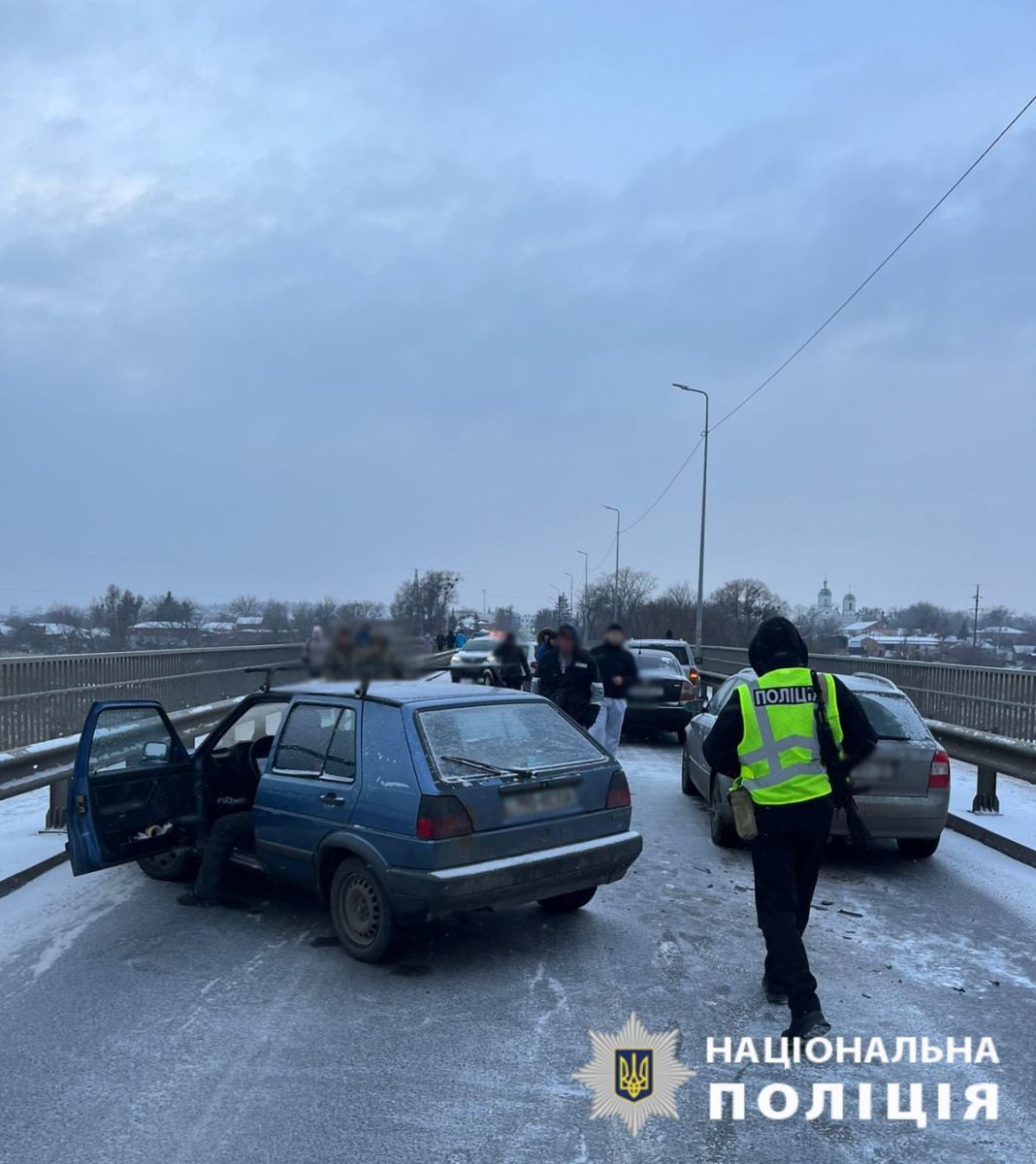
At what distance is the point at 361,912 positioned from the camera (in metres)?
5.51

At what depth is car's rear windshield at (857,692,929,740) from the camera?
7.82 m

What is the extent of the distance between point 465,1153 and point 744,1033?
5.14 feet

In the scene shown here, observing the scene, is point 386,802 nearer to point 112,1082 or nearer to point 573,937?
point 573,937

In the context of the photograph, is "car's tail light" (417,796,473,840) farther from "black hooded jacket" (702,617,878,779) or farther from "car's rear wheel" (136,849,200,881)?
"car's rear wheel" (136,849,200,881)

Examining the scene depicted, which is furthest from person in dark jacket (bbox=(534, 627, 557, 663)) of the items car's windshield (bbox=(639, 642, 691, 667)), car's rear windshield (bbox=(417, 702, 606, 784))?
car's rear windshield (bbox=(417, 702, 606, 784))

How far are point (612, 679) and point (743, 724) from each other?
20.1ft

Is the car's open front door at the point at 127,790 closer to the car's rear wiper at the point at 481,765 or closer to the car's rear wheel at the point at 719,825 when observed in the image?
the car's rear wiper at the point at 481,765

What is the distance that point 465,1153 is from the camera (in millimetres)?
3428

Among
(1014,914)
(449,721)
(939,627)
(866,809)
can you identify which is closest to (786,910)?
(449,721)

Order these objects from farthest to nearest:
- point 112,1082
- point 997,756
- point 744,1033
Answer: point 997,756, point 744,1033, point 112,1082

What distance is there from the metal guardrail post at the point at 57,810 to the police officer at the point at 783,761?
19.3 feet

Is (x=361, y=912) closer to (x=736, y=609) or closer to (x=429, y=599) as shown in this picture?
(x=429, y=599)

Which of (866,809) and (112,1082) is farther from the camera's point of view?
(866,809)

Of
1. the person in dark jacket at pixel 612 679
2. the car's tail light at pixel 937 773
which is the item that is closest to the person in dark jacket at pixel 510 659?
the person in dark jacket at pixel 612 679
